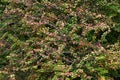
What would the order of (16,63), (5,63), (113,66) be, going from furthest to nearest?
1. (5,63)
2. (16,63)
3. (113,66)

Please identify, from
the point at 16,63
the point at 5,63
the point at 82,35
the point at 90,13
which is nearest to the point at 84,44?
the point at 82,35

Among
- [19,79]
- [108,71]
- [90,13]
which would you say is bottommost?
[19,79]

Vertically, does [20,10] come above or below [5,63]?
above

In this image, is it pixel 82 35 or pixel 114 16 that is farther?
pixel 114 16

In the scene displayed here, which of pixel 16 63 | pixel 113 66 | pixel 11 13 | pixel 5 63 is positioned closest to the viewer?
pixel 113 66

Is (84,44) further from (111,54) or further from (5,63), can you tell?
(5,63)

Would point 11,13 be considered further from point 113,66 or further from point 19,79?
point 113,66

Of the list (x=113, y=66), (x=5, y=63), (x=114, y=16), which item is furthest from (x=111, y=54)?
(x=5, y=63)
